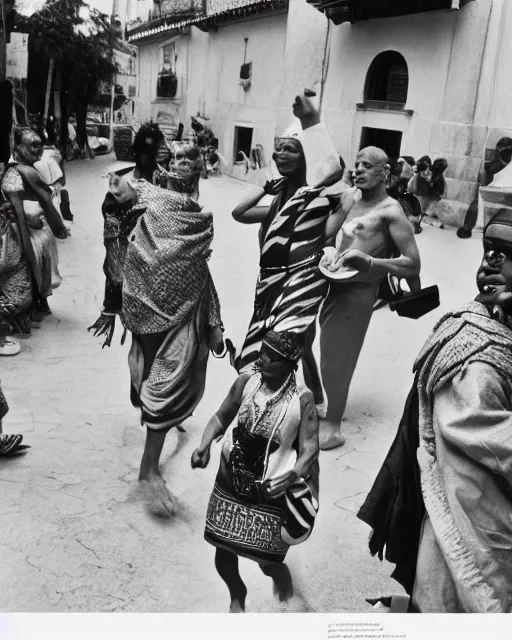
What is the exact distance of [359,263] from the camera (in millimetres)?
2307

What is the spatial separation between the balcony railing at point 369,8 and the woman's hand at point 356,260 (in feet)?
2.38

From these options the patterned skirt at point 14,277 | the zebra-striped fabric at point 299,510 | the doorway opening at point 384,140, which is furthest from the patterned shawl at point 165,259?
the patterned skirt at point 14,277

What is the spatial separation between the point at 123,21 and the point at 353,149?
0.84 m

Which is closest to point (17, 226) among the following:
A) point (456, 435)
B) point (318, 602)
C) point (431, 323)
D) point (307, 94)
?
point (307, 94)

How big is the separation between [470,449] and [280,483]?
53 centimetres

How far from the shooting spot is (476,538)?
1472 millimetres

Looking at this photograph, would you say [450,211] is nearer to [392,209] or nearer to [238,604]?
[392,209]

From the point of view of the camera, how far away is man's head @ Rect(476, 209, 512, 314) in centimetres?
146

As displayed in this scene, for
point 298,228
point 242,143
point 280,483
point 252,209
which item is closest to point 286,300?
point 298,228

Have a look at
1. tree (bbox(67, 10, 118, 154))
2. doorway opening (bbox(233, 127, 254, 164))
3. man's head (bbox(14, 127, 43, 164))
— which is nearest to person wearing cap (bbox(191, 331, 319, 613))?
doorway opening (bbox(233, 127, 254, 164))

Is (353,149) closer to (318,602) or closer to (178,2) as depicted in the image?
(178,2)

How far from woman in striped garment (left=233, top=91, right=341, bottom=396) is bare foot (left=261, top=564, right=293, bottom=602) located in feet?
2.03

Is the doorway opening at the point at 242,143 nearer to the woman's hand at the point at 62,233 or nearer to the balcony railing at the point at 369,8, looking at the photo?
the balcony railing at the point at 369,8

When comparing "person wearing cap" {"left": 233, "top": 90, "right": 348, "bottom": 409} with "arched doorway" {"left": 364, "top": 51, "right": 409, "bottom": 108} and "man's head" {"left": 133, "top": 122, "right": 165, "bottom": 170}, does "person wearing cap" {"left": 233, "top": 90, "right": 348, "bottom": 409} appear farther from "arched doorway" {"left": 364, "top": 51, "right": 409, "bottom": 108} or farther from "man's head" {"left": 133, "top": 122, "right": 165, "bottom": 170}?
"man's head" {"left": 133, "top": 122, "right": 165, "bottom": 170}
